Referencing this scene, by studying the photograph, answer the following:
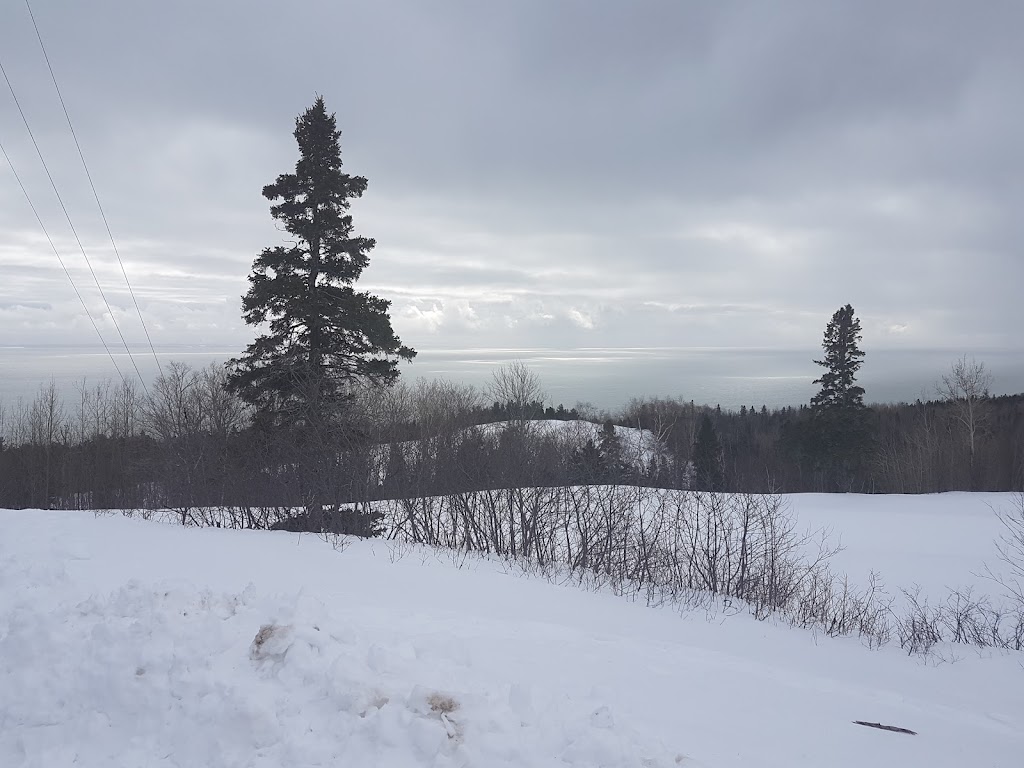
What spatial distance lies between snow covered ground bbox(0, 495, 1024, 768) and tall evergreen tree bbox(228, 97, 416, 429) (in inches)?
327

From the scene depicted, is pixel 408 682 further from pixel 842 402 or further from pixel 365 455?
pixel 842 402

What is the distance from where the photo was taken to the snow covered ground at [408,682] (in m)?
4.57

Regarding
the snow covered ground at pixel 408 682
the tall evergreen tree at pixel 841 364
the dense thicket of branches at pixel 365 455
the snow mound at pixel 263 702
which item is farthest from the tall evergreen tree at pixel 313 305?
the tall evergreen tree at pixel 841 364

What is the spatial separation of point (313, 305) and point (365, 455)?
5.60 metres

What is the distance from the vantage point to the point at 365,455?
20.2 meters

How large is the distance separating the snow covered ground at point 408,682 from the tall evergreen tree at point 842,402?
112 ft

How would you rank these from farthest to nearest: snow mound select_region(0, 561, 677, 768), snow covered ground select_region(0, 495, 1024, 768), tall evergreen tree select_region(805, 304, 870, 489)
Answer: tall evergreen tree select_region(805, 304, 870, 489) → snow covered ground select_region(0, 495, 1024, 768) → snow mound select_region(0, 561, 677, 768)

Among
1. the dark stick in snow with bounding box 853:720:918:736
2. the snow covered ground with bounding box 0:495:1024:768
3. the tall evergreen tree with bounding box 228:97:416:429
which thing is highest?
the tall evergreen tree with bounding box 228:97:416:429

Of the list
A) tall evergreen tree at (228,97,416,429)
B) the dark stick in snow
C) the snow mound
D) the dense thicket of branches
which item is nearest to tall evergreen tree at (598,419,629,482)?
the dense thicket of branches

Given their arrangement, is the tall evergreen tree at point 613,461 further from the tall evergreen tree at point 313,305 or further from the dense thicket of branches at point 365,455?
the tall evergreen tree at point 313,305

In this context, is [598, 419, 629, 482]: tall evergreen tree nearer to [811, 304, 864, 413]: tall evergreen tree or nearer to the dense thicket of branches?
the dense thicket of branches

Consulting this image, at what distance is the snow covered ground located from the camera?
15.0 ft

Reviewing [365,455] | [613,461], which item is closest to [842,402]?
[613,461]

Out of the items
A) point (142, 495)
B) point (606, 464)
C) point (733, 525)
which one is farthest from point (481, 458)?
point (142, 495)
